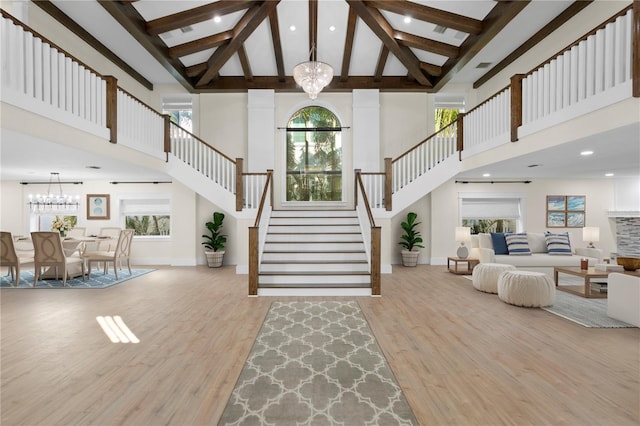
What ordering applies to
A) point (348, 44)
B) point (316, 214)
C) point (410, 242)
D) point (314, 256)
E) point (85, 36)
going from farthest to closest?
point (410, 242), point (316, 214), point (348, 44), point (314, 256), point (85, 36)

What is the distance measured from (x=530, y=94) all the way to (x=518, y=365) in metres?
4.10

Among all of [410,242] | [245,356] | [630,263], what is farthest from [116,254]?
[630,263]

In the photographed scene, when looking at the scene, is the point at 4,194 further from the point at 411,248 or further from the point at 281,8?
the point at 411,248

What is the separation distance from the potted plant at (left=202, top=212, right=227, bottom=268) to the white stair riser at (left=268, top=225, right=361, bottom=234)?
6.48ft

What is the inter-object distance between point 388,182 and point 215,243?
Result: 181 inches

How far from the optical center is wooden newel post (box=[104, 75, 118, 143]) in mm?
5086

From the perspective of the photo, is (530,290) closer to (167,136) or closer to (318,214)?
(318,214)

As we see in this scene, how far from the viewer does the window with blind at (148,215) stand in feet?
28.7

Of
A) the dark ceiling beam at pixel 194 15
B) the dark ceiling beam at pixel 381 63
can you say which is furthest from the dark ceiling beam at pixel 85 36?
the dark ceiling beam at pixel 381 63

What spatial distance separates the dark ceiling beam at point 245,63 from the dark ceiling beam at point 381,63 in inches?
127

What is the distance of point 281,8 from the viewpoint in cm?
645

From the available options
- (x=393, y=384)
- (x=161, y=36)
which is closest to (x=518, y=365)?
(x=393, y=384)

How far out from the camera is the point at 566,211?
28.3 ft

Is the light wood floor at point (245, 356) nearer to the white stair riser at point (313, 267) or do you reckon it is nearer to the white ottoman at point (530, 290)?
the white ottoman at point (530, 290)
